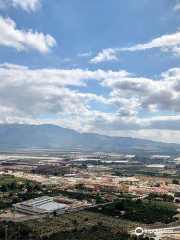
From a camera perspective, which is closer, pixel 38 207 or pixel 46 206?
pixel 38 207

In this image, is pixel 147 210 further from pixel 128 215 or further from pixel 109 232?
pixel 109 232

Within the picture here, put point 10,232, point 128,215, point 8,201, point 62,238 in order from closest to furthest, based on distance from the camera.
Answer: point 62,238, point 10,232, point 128,215, point 8,201

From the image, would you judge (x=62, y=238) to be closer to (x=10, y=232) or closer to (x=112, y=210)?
(x=10, y=232)

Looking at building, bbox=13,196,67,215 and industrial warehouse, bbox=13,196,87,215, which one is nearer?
building, bbox=13,196,67,215

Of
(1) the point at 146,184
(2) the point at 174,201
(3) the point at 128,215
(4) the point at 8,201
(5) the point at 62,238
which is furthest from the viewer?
(1) the point at 146,184

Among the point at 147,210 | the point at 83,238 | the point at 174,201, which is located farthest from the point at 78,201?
the point at 83,238

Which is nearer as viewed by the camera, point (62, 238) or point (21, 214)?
point (62, 238)

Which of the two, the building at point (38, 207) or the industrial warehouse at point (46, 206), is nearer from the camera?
the building at point (38, 207)
